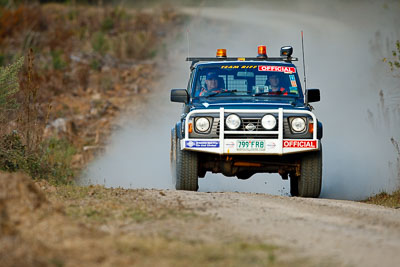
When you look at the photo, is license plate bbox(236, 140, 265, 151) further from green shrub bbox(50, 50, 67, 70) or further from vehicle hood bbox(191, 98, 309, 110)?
green shrub bbox(50, 50, 67, 70)

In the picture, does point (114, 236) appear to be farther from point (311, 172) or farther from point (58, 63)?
point (58, 63)

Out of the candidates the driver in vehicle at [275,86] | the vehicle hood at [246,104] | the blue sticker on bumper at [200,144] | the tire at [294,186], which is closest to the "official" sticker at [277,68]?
the driver in vehicle at [275,86]

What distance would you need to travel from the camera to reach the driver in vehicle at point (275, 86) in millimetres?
11800

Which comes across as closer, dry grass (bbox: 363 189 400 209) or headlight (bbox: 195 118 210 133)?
headlight (bbox: 195 118 210 133)

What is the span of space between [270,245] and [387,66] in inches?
704

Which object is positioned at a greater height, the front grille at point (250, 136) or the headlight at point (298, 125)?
the headlight at point (298, 125)

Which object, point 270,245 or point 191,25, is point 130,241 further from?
point 191,25

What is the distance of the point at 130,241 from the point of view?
248 inches

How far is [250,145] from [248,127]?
0.75ft

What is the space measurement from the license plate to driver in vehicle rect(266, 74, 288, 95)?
1.36 m

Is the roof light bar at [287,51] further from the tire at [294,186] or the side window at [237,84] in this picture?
the tire at [294,186]

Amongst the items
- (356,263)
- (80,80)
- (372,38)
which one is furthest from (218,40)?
(356,263)

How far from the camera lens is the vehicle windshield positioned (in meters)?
11.8

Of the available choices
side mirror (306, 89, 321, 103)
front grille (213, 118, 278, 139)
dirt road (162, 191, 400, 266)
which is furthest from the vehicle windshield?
dirt road (162, 191, 400, 266)
